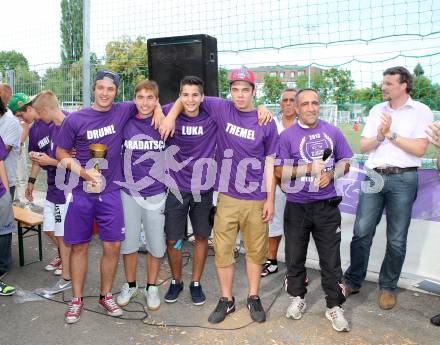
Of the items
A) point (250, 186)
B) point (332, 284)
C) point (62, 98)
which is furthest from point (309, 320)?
point (62, 98)

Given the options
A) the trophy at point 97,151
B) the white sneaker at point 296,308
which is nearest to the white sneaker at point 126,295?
the trophy at point 97,151

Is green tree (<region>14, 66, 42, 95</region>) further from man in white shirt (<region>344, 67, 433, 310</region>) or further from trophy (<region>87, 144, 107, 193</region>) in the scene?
man in white shirt (<region>344, 67, 433, 310</region>)

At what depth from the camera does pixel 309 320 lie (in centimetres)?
393

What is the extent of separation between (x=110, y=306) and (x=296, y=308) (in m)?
1.67

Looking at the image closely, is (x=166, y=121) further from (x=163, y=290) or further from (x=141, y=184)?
(x=163, y=290)

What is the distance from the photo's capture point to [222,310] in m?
3.93

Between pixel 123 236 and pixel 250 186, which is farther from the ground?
pixel 250 186

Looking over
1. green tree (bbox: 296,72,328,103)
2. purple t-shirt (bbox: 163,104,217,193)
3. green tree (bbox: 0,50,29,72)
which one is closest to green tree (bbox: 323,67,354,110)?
green tree (bbox: 296,72,328,103)

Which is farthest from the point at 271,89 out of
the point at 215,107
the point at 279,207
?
the point at 215,107

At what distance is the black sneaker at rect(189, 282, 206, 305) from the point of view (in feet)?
13.9

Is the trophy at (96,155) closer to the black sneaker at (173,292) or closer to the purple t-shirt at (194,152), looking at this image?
the purple t-shirt at (194,152)

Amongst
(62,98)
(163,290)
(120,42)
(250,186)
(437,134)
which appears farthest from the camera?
(62,98)

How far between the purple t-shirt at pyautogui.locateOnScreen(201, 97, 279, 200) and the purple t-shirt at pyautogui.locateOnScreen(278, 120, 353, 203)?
0.12 metres

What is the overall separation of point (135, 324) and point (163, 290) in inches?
31.4
